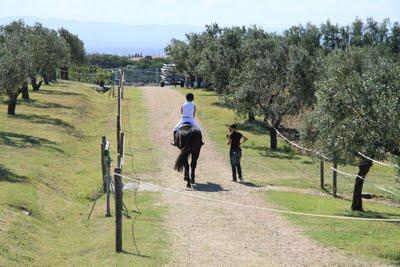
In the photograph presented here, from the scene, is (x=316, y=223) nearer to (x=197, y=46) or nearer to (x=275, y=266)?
(x=275, y=266)

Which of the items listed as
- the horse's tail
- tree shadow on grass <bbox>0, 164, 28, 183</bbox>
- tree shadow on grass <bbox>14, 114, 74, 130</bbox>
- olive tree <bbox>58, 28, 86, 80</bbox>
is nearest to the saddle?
the horse's tail

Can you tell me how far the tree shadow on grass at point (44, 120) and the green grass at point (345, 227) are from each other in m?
20.9

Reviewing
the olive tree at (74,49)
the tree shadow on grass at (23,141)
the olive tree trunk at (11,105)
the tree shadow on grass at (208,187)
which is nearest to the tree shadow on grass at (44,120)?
the olive tree trunk at (11,105)

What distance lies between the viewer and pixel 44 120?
1592 inches

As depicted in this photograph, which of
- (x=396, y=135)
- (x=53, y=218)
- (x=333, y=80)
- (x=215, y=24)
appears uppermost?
(x=215, y=24)

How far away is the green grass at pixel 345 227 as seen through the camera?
579 inches

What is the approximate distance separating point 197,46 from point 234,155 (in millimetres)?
58855

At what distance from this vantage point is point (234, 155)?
2222cm

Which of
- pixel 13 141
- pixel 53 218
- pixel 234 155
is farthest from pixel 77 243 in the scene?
pixel 13 141

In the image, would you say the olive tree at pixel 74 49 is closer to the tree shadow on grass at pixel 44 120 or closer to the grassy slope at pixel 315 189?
the grassy slope at pixel 315 189

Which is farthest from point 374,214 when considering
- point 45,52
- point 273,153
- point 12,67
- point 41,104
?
point 45,52

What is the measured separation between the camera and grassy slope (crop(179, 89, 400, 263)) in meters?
15.3

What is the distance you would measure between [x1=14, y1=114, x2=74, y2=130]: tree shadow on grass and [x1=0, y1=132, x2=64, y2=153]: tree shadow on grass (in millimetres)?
6383

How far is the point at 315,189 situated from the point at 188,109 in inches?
300
